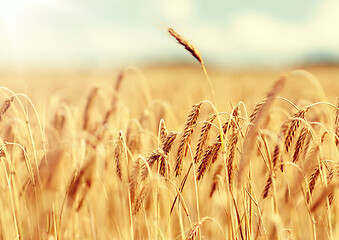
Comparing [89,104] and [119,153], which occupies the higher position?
[89,104]

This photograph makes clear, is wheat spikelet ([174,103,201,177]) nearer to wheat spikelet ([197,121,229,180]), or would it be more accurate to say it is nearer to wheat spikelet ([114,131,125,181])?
wheat spikelet ([197,121,229,180])

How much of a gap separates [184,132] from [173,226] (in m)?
1.54

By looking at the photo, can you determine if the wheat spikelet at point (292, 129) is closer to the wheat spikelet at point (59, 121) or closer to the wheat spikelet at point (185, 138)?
the wheat spikelet at point (185, 138)

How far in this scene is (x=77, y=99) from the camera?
7.60 metres

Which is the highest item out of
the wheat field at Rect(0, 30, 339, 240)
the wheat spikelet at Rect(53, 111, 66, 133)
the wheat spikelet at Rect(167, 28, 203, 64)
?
the wheat spikelet at Rect(167, 28, 203, 64)

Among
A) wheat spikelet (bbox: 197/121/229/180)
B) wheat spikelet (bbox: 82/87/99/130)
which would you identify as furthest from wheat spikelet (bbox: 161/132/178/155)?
wheat spikelet (bbox: 82/87/99/130)

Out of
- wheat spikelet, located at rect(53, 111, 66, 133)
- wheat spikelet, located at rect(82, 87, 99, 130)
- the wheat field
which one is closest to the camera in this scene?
the wheat field

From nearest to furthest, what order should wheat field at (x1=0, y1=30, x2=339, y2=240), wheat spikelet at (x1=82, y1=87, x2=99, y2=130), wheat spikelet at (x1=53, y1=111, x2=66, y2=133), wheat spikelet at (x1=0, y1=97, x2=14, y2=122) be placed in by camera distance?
1. wheat field at (x1=0, y1=30, x2=339, y2=240)
2. wheat spikelet at (x1=0, y1=97, x2=14, y2=122)
3. wheat spikelet at (x1=82, y1=87, x2=99, y2=130)
4. wheat spikelet at (x1=53, y1=111, x2=66, y2=133)

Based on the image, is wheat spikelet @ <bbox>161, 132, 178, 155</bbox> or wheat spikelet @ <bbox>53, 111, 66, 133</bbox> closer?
wheat spikelet @ <bbox>161, 132, 178, 155</bbox>

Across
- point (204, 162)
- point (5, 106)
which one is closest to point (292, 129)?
point (204, 162)

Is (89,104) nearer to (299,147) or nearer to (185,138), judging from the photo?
(185,138)

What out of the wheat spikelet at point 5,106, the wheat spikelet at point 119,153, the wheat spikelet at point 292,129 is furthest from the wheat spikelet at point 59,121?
the wheat spikelet at point 292,129

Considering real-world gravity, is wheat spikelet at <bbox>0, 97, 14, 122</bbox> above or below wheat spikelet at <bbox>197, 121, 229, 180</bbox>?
above

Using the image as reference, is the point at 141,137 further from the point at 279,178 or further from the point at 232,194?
the point at 279,178
